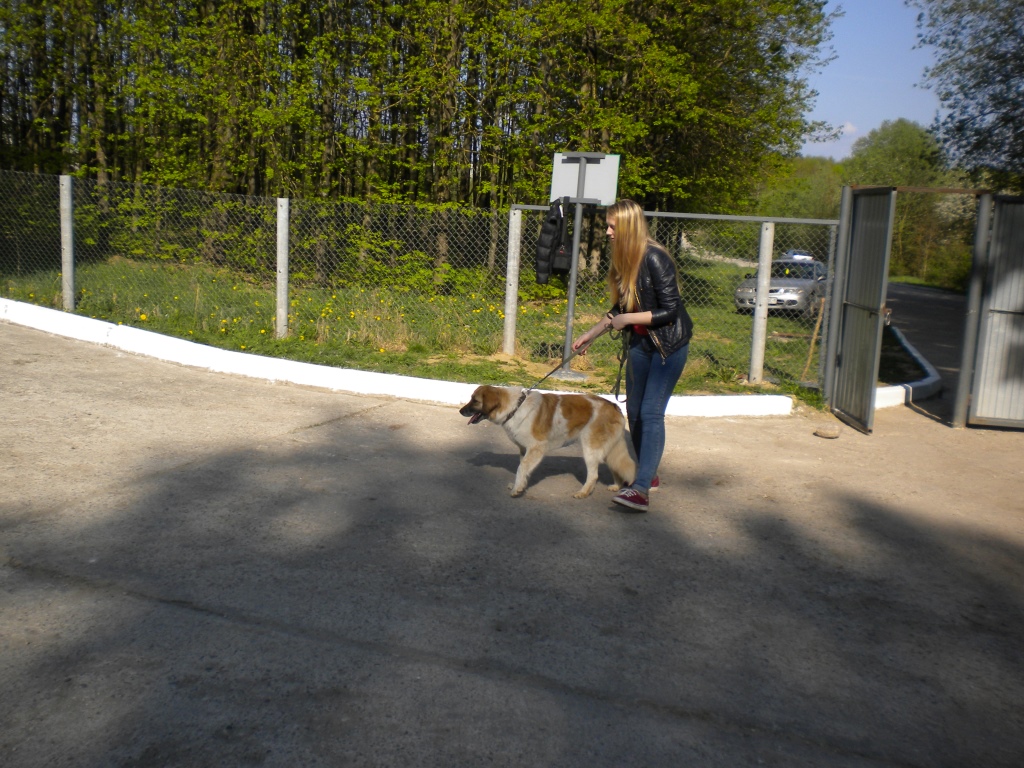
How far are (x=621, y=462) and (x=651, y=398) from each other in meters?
0.48

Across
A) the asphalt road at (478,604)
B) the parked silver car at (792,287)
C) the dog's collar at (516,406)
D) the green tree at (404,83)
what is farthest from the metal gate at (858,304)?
the green tree at (404,83)

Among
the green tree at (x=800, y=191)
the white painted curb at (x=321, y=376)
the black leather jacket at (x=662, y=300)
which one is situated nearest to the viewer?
the black leather jacket at (x=662, y=300)

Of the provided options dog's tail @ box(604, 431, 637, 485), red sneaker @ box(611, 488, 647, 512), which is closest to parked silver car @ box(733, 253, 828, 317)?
dog's tail @ box(604, 431, 637, 485)

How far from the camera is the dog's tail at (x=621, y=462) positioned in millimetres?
5805

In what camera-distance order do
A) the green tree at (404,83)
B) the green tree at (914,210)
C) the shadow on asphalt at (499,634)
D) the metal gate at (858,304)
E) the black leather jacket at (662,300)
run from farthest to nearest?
the green tree at (914,210) → the green tree at (404,83) → the metal gate at (858,304) → the black leather jacket at (662,300) → the shadow on asphalt at (499,634)

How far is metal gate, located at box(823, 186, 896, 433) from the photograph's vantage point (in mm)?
7938

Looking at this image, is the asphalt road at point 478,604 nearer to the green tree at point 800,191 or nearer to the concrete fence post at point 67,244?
the concrete fence post at point 67,244

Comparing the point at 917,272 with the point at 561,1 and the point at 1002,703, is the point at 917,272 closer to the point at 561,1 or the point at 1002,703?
the point at 561,1

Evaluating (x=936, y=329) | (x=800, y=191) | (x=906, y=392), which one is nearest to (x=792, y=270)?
(x=906, y=392)

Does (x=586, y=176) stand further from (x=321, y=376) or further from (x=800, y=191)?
(x=800, y=191)

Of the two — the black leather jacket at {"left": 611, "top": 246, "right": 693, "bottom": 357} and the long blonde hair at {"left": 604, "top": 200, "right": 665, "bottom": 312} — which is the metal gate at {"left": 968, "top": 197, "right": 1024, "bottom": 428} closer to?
the black leather jacket at {"left": 611, "top": 246, "right": 693, "bottom": 357}

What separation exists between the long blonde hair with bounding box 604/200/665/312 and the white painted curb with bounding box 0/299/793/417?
318 centimetres

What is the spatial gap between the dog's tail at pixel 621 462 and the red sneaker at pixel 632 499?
0.24 m

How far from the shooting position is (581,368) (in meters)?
10.1
